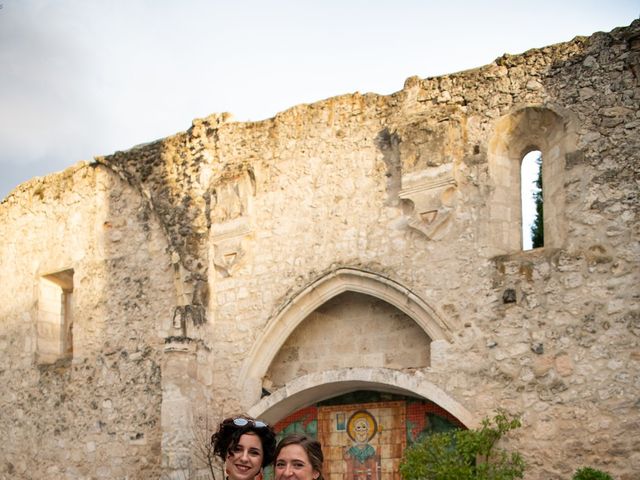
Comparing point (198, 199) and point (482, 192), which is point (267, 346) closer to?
point (198, 199)

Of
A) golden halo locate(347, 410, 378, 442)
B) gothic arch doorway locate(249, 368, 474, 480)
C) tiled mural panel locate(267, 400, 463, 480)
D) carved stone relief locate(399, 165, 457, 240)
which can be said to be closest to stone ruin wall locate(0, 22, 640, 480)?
carved stone relief locate(399, 165, 457, 240)

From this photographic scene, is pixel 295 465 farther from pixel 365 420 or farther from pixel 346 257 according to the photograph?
pixel 365 420

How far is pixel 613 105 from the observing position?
29.7 ft

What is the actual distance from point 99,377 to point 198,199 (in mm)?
2713

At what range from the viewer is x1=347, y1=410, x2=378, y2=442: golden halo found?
10.8 metres

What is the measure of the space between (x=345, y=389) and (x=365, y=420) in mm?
401

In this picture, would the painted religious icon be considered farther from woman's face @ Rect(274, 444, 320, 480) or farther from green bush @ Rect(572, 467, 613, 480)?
woman's face @ Rect(274, 444, 320, 480)

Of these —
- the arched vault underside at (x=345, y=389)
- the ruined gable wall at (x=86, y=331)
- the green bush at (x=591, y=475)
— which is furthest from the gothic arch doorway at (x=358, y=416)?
the green bush at (x=591, y=475)

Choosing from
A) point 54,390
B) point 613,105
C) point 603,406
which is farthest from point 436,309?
point 54,390

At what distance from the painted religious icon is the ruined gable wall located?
7.66 ft

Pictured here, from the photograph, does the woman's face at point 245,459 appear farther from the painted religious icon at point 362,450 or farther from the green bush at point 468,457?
the painted religious icon at point 362,450

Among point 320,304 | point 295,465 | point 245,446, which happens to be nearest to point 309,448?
point 295,465

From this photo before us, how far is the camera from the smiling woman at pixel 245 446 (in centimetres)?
386

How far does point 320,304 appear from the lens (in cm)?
1064
